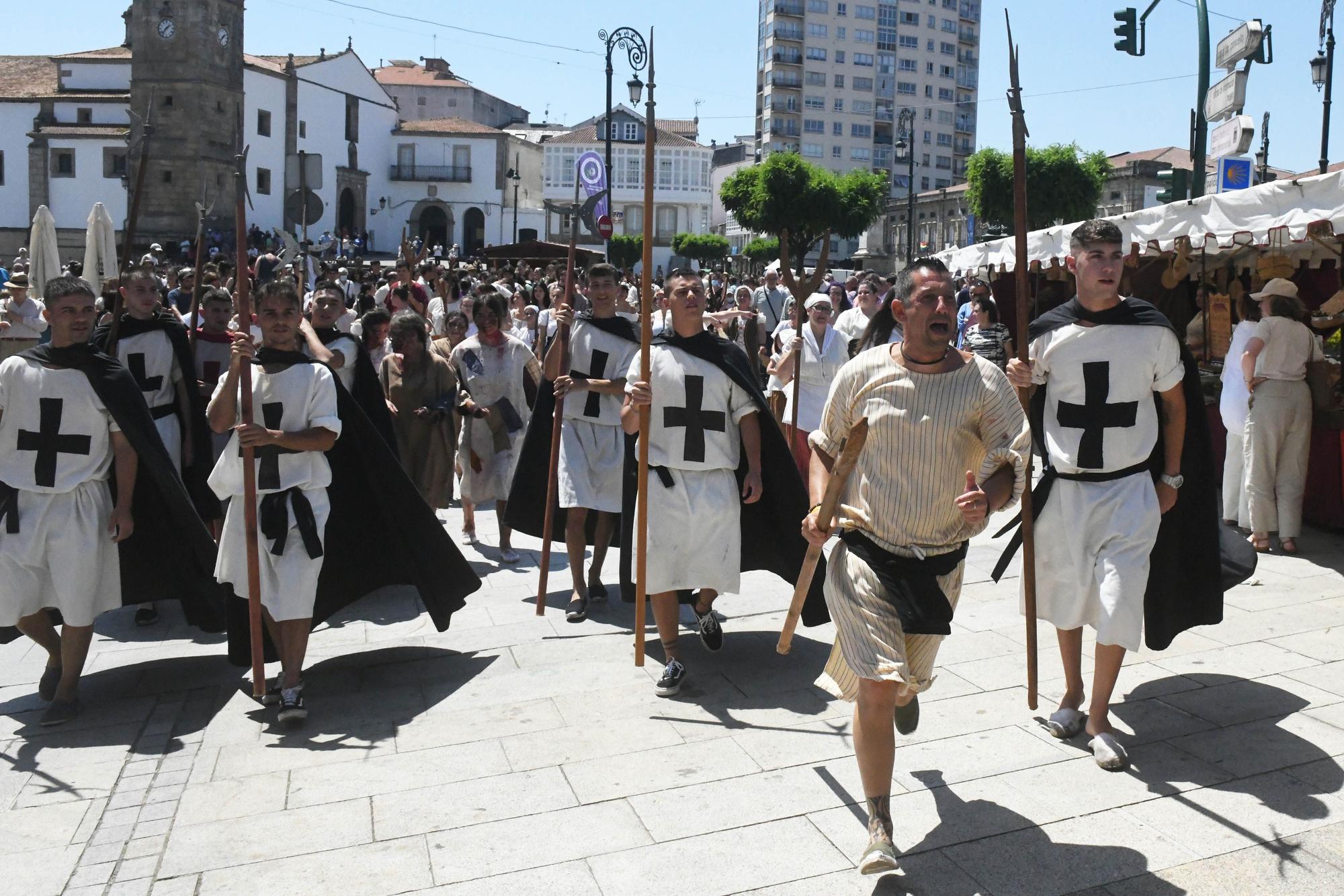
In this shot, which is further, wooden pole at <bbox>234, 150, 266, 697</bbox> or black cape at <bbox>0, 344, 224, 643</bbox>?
black cape at <bbox>0, 344, 224, 643</bbox>

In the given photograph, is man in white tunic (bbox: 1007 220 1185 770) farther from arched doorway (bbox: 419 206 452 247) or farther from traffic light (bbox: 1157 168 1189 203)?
arched doorway (bbox: 419 206 452 247)

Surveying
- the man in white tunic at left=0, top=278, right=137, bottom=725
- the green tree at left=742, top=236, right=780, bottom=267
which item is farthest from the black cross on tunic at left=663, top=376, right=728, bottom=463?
the green tree at left=742, top=236, right=780, bottom=267

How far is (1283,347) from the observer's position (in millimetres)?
8516

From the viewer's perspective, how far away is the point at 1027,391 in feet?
15.8

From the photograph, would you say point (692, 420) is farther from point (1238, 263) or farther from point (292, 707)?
point (1238, 263)

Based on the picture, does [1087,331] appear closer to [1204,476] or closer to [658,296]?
[1204,476]

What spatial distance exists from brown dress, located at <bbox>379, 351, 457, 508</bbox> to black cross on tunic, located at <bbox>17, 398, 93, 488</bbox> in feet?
11.1

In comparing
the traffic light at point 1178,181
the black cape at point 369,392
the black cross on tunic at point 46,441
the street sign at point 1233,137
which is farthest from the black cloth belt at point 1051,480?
the traffic light at point 1178,181

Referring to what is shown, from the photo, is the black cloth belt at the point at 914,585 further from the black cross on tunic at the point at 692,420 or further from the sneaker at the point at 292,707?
the sneaker at the point at 292,707

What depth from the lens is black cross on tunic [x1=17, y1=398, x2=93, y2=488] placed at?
558cm

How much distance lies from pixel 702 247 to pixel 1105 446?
7963 cm

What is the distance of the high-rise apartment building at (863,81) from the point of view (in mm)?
100500

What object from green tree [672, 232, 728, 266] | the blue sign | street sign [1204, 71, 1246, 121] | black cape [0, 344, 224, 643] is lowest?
black cape [0, 344, 224, 643]

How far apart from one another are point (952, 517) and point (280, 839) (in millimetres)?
2431
